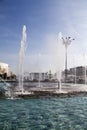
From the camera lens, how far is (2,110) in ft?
94.4

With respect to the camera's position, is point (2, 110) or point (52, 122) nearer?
point (52, 122)

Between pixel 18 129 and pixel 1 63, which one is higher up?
pixel 1 63

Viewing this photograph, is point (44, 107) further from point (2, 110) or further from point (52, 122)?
point (52, 122)

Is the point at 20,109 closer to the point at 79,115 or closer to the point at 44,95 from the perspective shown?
the point at 79,115

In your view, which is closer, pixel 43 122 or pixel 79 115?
pixel 43 122

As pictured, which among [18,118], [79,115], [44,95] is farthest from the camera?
[44,95]

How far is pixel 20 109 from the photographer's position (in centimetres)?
2927

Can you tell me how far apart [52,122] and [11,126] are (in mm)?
3808

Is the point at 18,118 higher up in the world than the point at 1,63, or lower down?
lower down

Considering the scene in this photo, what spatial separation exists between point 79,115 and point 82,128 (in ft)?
18.5

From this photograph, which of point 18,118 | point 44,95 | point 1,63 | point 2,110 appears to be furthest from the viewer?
point 1,63

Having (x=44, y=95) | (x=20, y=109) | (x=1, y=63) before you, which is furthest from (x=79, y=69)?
(x=20, y=109)

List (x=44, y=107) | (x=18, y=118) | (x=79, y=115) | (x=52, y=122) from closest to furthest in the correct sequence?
(x=52, y=122), (x=18, y=118), (x=79, y=115), (x=44, y=107)

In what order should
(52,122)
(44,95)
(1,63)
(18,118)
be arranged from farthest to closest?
(1,63)
(44,95)
(18,118)
(52,122)
